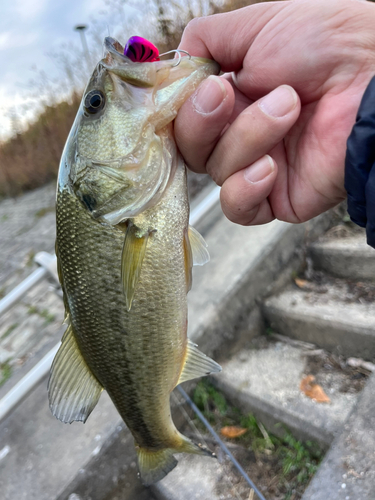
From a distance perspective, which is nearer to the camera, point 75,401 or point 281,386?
point 75,401

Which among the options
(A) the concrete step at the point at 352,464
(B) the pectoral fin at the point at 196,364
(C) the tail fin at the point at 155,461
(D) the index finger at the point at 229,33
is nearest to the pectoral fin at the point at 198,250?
(B) the pectoral fin at the point at 196,364

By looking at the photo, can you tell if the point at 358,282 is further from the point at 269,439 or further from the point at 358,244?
the point at 269,439

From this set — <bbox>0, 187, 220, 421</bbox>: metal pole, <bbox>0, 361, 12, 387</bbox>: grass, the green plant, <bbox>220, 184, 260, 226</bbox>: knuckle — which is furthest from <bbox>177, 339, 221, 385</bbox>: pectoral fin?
the green plant

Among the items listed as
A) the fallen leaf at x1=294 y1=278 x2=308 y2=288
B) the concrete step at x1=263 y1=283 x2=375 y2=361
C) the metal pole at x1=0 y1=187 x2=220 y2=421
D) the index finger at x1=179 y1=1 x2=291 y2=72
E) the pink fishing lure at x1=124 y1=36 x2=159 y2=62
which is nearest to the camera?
the pink fishing lure at x1=124 y1=36 x2=159 y2=62

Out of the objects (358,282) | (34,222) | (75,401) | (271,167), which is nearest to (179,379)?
(75,401)

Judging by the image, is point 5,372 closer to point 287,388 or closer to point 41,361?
point 41,361

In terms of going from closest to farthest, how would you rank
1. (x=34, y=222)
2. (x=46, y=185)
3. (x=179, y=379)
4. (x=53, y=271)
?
1. (x=179, y=379)
2. (x=53, y=271)
3. (x=34, y=222)
4. (x=46, y=185)

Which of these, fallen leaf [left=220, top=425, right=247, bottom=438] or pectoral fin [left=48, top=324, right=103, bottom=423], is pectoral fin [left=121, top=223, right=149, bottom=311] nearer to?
pectoral fin [left=48, top=324, right=103, bottom=423]
